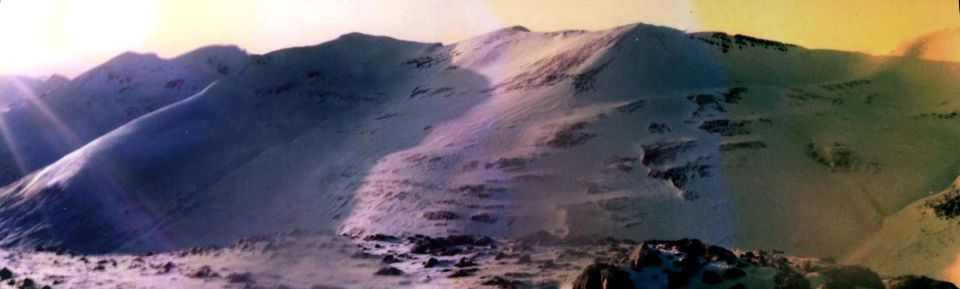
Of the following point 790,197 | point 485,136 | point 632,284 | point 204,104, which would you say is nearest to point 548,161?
point 485,136

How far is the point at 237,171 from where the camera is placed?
28.8m

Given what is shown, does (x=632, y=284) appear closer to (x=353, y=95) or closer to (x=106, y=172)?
(x=106, y=172)

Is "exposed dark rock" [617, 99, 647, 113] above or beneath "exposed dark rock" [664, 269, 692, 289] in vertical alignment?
above

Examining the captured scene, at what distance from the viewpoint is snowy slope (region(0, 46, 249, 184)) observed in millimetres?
38500

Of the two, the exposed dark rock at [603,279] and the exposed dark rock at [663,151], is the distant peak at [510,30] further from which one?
the exposed dark rock at [603,279]

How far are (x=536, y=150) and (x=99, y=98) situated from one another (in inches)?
1001

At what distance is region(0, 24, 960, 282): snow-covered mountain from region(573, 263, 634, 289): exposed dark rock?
19.8 ft

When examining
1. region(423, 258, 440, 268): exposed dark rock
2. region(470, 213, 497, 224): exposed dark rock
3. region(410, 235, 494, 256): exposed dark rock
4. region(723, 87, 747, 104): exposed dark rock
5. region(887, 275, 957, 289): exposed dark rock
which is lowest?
region(887, 275, 957, 289): exposed dark rock

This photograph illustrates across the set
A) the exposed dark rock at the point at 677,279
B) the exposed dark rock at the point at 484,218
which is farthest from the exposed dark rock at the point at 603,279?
the exposed dark rock at the point at 484,218

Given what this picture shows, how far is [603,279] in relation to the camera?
9.87 m

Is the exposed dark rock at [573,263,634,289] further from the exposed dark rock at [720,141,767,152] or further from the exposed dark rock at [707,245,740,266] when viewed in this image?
the exposed dark rock at [720,141,767,152]

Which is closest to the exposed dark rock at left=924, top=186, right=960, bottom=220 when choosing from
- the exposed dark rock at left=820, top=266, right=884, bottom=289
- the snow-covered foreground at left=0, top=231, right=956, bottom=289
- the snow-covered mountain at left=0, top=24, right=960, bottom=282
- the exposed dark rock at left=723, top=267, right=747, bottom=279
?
the snow-covered mountain at left=0, top=24, right=960, bottom=282

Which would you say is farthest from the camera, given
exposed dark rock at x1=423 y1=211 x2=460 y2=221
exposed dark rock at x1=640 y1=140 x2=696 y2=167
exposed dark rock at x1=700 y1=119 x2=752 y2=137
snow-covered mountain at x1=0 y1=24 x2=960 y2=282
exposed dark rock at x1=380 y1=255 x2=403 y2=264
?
exposed dark rock at x1=700 y1=119 x2=752 y2=137

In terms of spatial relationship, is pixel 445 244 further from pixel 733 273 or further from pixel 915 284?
pixel 915 284
